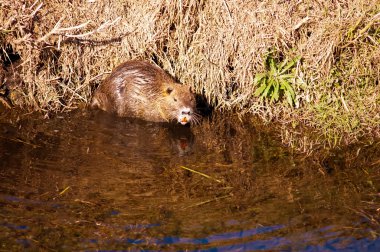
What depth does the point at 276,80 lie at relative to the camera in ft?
18.0

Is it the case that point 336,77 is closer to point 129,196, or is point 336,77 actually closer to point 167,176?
point 167,176

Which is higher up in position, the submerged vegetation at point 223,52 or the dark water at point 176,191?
the submerged vegetation at point 223,52

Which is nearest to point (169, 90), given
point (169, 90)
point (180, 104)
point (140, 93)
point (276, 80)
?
point (169, 90)

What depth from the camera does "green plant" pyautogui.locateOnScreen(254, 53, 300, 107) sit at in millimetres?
5449

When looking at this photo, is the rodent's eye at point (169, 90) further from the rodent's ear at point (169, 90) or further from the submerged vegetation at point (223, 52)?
Result: the submerged vegetation at point (223, 52)

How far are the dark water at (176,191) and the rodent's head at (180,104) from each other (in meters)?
0.14

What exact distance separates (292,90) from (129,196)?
2055 millimetres

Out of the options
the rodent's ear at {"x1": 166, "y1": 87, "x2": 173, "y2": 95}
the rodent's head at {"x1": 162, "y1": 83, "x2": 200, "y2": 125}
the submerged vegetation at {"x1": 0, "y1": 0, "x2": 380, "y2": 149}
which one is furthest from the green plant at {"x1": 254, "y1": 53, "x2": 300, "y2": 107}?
the rodent's ear at {"x1": 166, "y1": 87, "x2": 173, "y2": 95}

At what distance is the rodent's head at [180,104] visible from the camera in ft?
18.2

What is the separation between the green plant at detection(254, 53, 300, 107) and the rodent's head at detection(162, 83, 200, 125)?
1.99 feet

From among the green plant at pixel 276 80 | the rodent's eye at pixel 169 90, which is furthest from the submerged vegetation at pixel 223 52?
the rodent's eye at pixel 169 90

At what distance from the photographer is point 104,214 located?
3.85 meters

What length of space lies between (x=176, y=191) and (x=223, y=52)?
1.88m

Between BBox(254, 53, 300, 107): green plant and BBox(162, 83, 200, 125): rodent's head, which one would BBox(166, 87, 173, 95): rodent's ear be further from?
BBox(254, 53, 300, 107): green plant
